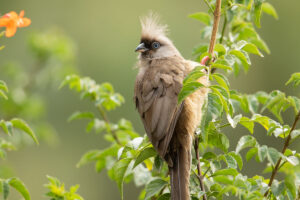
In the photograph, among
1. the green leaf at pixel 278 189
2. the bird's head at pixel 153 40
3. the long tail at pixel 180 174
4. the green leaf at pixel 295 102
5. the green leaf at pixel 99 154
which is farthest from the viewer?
the bird's head at pixel 153 40

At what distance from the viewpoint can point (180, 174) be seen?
10.6 ft

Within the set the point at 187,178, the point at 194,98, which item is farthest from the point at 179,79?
the point at 187,178

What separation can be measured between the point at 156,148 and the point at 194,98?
2.30ft

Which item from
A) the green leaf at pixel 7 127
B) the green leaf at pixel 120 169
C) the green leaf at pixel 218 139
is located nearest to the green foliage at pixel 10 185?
the green leaf at pixel 7 127

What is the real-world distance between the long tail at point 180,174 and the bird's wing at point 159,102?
0.40 ft

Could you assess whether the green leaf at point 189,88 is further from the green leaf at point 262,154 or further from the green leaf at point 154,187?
the green leaf at point 154,187

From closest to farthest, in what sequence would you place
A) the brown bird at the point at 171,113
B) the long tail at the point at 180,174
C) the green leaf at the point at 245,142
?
the green leaf at the point at 245,142 → the long tail at the point at 180,174 → the brown bird at the point at 171,113

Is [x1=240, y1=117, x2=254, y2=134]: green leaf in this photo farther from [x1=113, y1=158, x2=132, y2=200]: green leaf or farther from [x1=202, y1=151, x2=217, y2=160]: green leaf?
[x1=113, y1=158, x2=132, y2=200]: green leaf

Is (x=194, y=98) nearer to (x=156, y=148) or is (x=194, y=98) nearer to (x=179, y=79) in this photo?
(x=179, y=79)

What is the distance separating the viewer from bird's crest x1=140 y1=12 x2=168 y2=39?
16.9 ft

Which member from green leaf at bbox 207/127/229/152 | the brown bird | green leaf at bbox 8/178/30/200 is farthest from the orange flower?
green leaf at bbox 207/127/229/152

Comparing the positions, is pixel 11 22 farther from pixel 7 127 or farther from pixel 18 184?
pixel 18 184

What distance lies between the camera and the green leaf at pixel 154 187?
9.97 ft

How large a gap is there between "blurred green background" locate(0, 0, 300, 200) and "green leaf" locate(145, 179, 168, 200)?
23.5 feet
